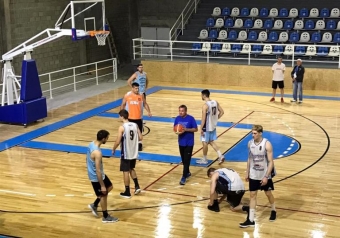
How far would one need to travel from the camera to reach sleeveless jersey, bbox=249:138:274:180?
28.3 feet

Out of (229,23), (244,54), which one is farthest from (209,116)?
(229,23)

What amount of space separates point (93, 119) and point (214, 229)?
8.41 meters

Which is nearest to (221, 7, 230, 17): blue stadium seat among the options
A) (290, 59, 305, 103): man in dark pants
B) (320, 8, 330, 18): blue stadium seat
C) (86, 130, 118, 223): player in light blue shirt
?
(320, 8, 330, 18): blue stadium seat

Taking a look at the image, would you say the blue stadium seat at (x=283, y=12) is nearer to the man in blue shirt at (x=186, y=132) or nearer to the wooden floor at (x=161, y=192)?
the wooden floor at (x=161, y=192)

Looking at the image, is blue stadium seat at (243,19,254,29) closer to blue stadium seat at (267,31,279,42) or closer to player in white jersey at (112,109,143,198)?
blue stadium seat at (267,31,279,42)

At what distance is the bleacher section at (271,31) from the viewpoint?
22.4 metres

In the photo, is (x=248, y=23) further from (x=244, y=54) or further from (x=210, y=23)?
(x=244, y=54)

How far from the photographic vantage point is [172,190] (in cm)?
1069

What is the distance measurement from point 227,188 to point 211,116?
250 cm

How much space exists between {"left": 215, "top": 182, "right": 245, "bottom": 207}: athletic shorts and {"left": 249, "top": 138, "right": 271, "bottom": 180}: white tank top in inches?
32.3

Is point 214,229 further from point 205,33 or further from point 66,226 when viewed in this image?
point 205,33

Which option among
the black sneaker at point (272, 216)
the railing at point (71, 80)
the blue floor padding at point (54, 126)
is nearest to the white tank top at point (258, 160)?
the black sneaker at point (272, 216)

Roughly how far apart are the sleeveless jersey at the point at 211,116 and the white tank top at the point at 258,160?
2900 mm

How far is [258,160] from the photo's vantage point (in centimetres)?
866
